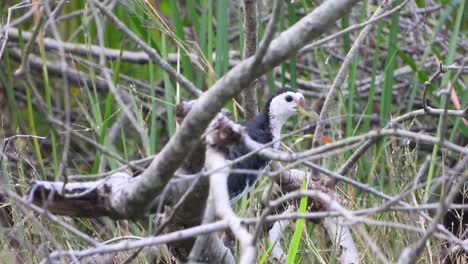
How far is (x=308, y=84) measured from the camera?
15.4 feet

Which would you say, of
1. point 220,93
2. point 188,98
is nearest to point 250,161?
point 220,93

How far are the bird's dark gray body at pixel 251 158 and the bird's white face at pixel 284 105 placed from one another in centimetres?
2

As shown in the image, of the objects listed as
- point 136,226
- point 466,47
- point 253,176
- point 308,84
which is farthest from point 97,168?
point 466,47

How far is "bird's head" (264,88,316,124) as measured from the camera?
11.5 feet

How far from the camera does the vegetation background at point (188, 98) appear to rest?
9.25 feet

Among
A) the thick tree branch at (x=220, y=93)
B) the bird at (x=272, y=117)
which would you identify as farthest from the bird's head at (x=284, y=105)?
the thick tree branch at (x=220, y=93)

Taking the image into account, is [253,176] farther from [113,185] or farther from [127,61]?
[127,61]

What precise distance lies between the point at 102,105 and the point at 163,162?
2748 mm

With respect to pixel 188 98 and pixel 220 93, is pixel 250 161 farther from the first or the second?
pixel 188 98

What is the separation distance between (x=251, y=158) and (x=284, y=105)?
51 centimetres

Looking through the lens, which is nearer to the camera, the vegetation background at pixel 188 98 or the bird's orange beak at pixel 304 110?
the vegetation background at pixel 188 98

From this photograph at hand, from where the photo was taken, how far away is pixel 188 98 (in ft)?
14.8

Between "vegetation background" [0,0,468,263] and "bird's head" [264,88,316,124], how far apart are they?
4.1 inches

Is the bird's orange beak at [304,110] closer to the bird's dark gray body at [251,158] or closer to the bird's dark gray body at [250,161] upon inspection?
the bird's dark gray body at [251,158]
